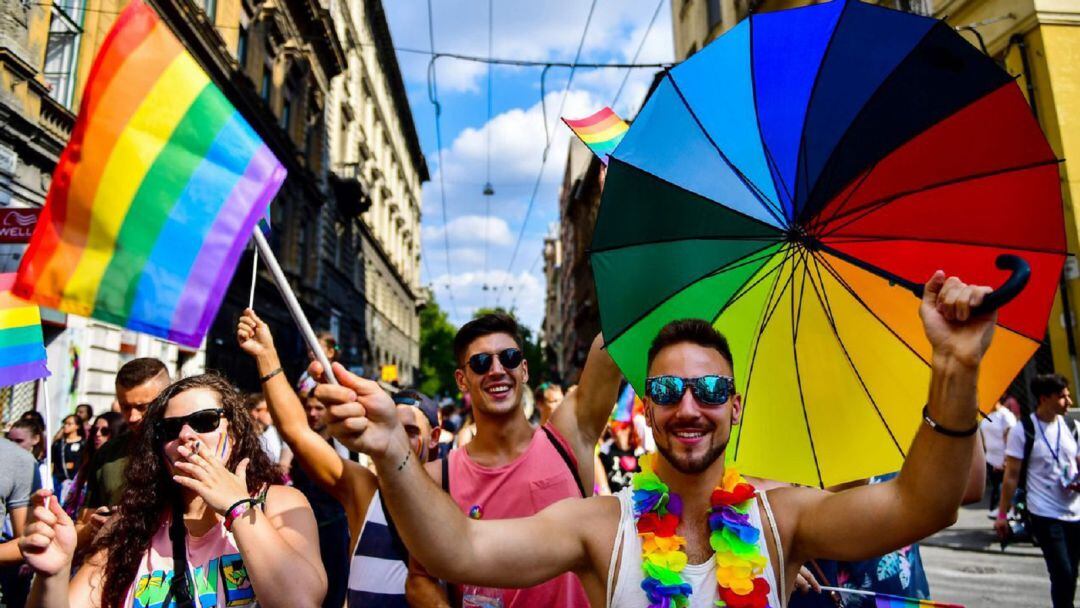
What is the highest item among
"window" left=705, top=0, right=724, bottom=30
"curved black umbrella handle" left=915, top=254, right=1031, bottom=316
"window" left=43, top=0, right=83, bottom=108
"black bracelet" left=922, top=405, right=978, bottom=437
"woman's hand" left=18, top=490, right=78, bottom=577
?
"window" left=705, top=0, right=724, bottom=30

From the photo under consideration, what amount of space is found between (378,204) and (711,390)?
36.1m

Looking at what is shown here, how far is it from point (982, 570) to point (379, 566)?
7.39 meters

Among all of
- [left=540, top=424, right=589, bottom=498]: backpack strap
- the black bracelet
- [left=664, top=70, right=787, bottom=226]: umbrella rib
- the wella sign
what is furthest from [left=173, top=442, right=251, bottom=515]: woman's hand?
the wella sign

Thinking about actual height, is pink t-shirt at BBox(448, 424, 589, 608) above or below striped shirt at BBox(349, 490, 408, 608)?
above

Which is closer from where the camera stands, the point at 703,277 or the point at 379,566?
the point at 379,566

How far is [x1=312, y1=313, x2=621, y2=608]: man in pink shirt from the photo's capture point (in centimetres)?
240

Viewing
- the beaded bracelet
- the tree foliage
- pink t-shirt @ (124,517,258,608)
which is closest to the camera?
the beaded bracelet

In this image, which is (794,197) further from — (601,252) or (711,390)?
(711,390)

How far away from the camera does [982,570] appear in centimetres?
714

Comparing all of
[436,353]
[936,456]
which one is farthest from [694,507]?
[436,353]

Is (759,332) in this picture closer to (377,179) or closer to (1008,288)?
(1008,288)

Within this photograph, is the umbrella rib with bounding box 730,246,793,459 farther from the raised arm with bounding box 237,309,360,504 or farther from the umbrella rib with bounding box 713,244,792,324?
the raised arm with bounding box 237,309,360,504

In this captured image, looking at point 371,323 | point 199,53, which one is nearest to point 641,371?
point 199,53

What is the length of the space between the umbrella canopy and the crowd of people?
0.41 metres
